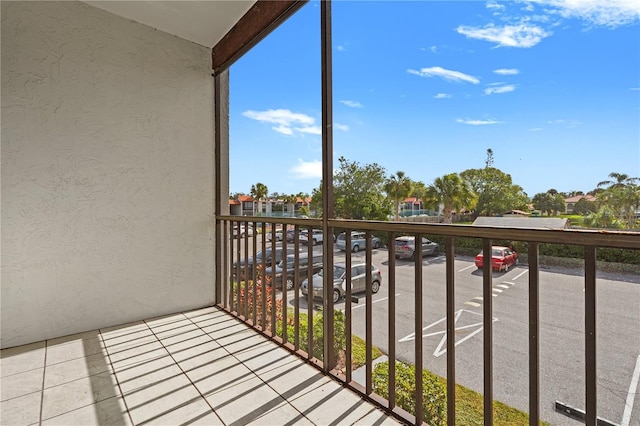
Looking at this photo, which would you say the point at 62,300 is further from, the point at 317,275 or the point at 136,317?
the point at 317,275

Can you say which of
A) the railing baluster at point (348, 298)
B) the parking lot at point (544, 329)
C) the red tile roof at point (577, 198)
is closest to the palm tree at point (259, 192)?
the railing baluster at point (348, 298)

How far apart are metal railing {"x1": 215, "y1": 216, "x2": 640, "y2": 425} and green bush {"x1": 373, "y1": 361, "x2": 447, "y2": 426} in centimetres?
43

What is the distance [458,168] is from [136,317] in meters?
2.72

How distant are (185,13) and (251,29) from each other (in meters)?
0.53

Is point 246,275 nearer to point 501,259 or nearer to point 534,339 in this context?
point 501,259

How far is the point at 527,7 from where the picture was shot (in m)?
1.02

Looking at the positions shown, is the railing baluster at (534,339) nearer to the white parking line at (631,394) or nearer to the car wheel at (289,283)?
the white parking line at (631,394)

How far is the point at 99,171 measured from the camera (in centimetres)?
243

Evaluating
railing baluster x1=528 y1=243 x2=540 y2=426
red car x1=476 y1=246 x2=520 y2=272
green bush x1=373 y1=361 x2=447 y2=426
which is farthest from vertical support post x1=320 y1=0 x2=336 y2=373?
railing baluster x1=528 y1=243 x2=540 y2=426

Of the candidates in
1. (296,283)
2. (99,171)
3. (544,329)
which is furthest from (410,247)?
(99,171)

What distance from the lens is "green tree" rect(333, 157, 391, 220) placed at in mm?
1564

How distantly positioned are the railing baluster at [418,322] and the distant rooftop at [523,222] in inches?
12.5

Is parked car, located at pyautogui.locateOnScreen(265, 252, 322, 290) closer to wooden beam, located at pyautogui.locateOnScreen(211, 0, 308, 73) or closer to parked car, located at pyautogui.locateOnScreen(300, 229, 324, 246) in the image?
parked car, located at pyautogui.locateOnScreen(300, 229, 324, 246)

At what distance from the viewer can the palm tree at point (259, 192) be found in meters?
2.64
